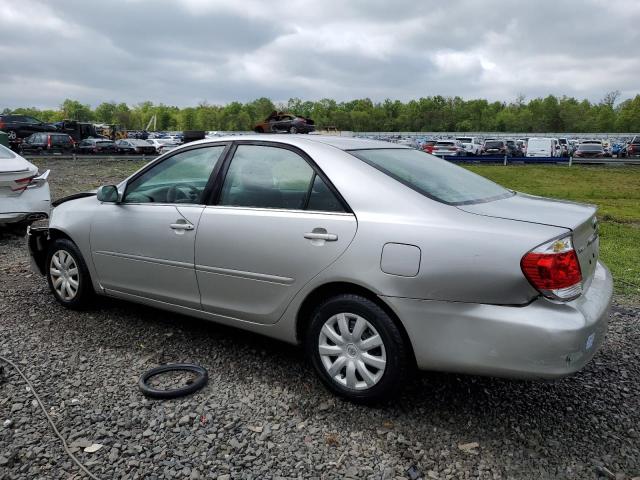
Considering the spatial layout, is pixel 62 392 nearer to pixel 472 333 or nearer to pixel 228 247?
pixel 228 247

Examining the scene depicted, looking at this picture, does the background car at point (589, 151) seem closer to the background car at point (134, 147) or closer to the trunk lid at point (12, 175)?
the background car at point (134, 147)

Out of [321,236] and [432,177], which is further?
[432,177]

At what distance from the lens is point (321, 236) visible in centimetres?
328

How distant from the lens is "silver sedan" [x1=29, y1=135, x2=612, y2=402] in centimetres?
280

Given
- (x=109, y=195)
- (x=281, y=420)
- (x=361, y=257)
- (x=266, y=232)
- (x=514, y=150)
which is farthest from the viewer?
(x=514, y=150)

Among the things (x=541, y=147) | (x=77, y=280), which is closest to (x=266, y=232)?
(x=77, y=280)

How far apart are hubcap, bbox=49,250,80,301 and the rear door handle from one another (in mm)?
2469

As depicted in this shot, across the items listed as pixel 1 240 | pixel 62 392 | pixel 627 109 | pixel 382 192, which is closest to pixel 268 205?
pixel 382 192

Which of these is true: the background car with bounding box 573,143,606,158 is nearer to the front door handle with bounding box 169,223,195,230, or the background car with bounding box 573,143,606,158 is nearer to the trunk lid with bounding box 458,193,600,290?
the trunk lid with bounding box 458,193,600,290

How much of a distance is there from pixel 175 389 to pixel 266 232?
1.13 metres

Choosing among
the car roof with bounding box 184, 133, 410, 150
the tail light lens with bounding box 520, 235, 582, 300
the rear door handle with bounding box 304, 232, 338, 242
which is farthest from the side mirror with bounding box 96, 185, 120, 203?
the tail light lens with bounding box 520, 235, 582, 300

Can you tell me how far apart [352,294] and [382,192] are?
61 centimetres

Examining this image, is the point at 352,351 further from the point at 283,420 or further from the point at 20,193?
the point at 20,193

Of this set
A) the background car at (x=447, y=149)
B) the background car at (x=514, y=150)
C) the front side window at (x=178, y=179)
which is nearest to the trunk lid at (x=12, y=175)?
the front side window at (x=178, y=179)
